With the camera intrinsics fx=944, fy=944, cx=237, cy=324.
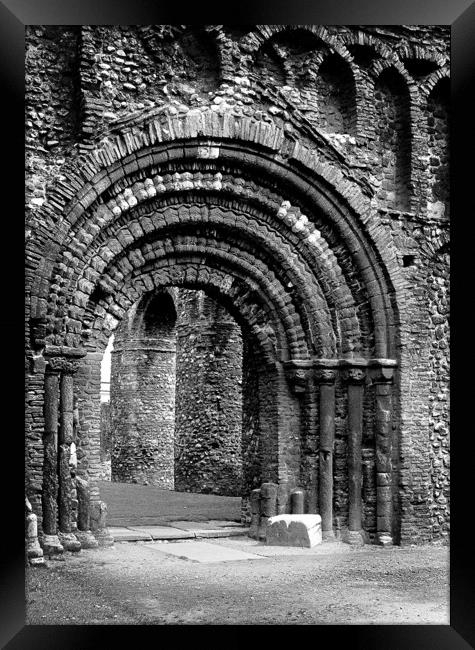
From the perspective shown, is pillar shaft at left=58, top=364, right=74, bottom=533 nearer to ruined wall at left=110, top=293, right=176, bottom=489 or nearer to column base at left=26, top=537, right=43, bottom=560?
column base at left=26, top=537, right=43, bottom=560

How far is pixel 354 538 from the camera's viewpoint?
10352mm

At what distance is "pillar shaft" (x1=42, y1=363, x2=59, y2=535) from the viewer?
9055mm

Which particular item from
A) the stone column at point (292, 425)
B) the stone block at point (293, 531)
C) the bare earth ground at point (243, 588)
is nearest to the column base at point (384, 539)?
the bare earth ground at point (243, 588)

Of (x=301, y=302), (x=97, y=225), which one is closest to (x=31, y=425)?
(x=97, y=225)

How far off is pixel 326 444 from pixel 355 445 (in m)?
0.32

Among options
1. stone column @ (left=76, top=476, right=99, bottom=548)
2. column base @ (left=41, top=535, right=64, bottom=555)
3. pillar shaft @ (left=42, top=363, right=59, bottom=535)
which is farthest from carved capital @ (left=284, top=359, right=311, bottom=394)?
column base @ (left=41, top=535, right=64, bottom=555)

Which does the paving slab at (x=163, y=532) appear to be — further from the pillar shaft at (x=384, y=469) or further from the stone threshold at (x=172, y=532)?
the pillar shaft at (x=384, y=469)

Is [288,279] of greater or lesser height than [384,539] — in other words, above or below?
above

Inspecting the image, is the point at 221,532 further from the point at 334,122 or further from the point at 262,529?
the point at 334,122

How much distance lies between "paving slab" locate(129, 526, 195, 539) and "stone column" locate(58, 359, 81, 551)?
4.96 feet

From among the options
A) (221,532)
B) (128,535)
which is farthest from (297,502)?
(128,535)

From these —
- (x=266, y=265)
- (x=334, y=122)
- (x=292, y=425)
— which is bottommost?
(x=292, y=425)

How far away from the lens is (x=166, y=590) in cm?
782

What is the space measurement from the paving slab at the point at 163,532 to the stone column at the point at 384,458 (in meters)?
2.13
